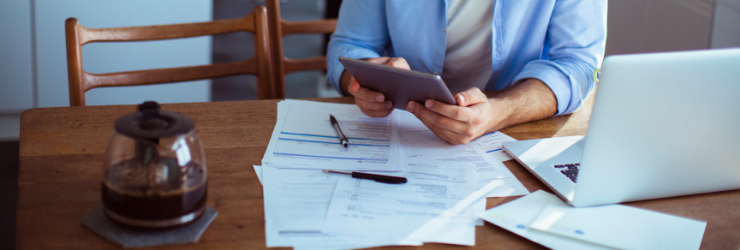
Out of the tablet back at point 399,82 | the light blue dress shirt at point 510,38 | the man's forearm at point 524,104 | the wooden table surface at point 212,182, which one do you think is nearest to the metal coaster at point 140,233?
the wooden table surface at point 212,182

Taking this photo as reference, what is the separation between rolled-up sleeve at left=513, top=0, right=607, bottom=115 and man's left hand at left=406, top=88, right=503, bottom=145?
0.79 ft

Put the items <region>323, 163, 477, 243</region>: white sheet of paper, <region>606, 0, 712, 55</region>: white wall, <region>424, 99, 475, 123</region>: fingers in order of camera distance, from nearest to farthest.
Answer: <region>323, 163, 477, 243</region>: white sheet of paper, <region>424, 99, 475, 123</region>: fingers, <region>606, 0, 712, 55</region>: white wall

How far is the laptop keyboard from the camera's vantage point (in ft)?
2.50

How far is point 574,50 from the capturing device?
45.1 inches

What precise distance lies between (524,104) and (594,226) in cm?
41

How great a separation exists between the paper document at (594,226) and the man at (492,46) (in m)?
0.28

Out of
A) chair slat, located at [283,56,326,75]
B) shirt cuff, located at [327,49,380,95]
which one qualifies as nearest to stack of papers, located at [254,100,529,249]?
shirt cuff, located at [327,49,380,95]

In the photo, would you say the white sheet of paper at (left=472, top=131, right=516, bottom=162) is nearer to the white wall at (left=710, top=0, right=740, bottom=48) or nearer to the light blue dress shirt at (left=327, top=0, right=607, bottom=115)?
the light blue dress shirt at (left=327, top=0, right=607, bottom=115)

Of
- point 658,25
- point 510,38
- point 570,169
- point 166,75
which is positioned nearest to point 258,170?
point 570,169

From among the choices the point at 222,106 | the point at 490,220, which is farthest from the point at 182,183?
the point at 222,106

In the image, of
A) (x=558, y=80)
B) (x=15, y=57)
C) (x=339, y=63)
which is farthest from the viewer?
(x=15, y=57)

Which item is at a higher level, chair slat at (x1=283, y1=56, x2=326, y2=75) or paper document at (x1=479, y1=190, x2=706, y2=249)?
chair slat at (x1=283, y1=56, x2=326, y2=75)

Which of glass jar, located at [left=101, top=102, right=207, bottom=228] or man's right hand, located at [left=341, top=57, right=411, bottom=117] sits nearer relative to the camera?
glass jar, located at [left=101, top=102, right=207, bottom=228]

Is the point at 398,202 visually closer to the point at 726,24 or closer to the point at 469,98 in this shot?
the point at 469,98
